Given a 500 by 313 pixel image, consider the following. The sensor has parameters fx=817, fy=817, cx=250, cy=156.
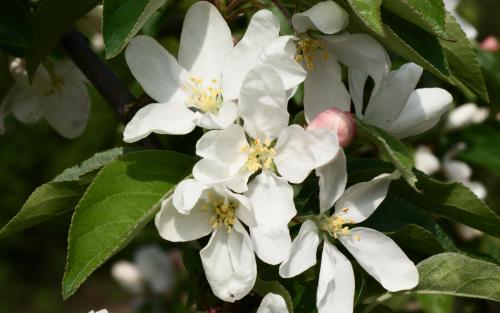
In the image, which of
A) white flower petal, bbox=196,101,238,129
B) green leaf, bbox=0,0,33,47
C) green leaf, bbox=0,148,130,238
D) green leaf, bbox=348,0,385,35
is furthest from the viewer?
green leaf, bbox=0,0,33,47

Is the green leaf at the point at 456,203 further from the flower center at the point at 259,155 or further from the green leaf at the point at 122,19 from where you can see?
the green leaf at the point at 122,19

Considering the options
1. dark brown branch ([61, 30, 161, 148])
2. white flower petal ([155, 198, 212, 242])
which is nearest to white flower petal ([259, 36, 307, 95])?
white flower petal ([155, 198, 212, 242])

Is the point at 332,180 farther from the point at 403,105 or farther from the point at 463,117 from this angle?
the point at 463,117

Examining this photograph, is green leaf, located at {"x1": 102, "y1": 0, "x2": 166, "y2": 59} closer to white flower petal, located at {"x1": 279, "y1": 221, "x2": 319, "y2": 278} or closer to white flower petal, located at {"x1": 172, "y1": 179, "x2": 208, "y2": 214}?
white flower petal, located at {"x1": 172, "y1": 179, "x2": 208, "y2": 214}

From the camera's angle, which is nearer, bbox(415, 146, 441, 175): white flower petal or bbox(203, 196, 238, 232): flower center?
bbox(203, 196, 238, 232): flower center

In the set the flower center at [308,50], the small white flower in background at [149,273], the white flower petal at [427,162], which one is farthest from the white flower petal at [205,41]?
the small white flower in background at [149,273]

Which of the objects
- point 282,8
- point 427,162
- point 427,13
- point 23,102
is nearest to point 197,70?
point 282,8

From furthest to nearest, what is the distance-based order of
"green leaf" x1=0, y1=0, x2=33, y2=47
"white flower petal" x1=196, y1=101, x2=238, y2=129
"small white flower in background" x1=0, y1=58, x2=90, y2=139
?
"small white flower in background" x1=0, y1=58, x2=90, y2=139 < "green leaf" x1=0, y1=0, x2=33, y2=47 < "white flower petal" x1=196, y1=101, x2=238, y2=129
